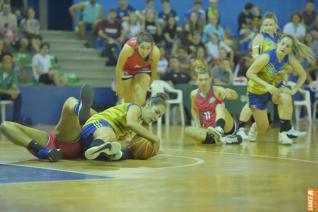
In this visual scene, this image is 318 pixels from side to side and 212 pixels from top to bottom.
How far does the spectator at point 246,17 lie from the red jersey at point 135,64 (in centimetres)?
985

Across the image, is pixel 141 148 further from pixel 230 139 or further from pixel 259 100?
pixel 259 100

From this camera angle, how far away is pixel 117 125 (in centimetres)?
813

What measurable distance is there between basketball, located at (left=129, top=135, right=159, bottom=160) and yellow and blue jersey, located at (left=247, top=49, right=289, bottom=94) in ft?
9.95

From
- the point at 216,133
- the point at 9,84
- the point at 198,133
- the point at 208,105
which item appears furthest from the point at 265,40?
the point at 9,84

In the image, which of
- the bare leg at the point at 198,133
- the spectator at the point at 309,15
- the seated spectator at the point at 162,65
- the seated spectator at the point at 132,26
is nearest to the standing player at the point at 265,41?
the bare leg at the point at 198,133

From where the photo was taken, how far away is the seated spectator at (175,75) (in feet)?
57.7

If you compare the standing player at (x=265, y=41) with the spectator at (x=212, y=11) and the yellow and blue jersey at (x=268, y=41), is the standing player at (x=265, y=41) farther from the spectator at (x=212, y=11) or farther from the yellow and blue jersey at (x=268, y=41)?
the spectator at (x=212, y=11)

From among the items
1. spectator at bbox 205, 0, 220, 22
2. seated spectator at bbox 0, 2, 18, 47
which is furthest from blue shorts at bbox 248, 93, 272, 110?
spectator at bbox 205, 0, 220, 22

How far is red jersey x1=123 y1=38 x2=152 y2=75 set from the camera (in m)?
11.0

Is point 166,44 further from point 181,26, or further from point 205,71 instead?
point 205,71

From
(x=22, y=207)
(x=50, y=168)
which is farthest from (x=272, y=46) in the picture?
(x=22, y=207)

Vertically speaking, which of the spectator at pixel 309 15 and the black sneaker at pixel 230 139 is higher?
the spectator at pixel 309 15

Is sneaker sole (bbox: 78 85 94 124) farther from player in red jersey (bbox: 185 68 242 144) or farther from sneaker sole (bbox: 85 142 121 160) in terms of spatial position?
player in red jersey (bbox: 185 68 242 144)

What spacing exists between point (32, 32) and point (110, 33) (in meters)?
2.17
